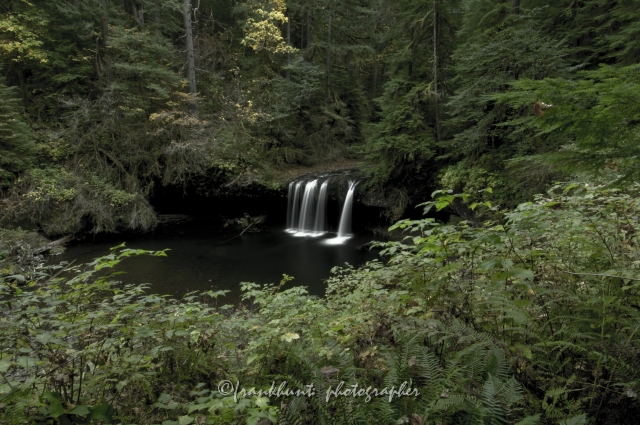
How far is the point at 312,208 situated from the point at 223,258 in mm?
4650

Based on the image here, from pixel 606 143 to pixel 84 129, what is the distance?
52.5 ft


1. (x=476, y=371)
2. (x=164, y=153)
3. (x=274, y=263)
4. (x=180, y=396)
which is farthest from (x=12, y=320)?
(x=164, y=153)

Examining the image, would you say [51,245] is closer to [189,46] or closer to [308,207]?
[308,207]

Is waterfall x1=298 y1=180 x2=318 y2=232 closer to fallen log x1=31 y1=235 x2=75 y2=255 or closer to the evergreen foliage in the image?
fallen log x1=31 y1=235 x2=75 y2=255

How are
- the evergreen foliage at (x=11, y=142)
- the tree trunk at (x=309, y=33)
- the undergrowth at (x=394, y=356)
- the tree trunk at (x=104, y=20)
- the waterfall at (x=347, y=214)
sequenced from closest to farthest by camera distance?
the undergrowth at (x=394, y=356) → the evergreen foliage at (x=11, y=142) → the waterfall at (x=347, y=214) → the tree trunk at (x=104, y=20) → the tree trunk at (x=309, y=33)

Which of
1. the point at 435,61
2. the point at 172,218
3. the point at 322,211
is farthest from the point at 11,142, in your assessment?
the point at 435,61

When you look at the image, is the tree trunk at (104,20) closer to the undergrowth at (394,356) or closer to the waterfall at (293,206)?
the waterfall at (293,206)

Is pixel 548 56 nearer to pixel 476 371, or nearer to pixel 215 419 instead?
pixel 476 371

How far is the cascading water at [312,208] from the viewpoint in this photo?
13.5 metres

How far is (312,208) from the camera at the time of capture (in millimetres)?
13867

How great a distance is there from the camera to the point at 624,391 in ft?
5.11

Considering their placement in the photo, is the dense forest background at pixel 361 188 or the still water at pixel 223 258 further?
the still water at pixel 223 258

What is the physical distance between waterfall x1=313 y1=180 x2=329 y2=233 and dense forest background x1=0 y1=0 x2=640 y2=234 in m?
2.09

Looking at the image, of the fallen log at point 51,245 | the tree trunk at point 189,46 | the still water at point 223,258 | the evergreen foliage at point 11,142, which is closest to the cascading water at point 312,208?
the still water at point 223,258
